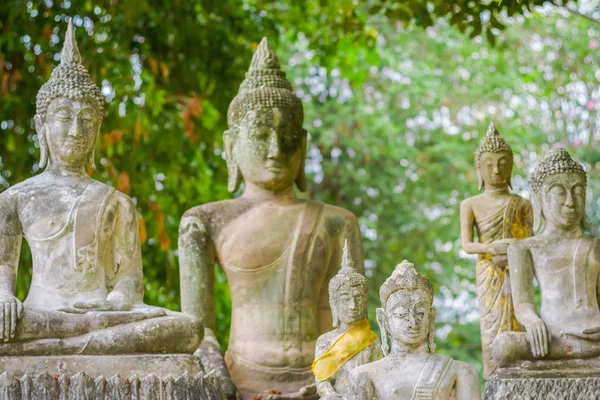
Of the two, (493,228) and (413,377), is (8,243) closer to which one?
(413,377)

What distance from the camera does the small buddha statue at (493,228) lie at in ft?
40.8

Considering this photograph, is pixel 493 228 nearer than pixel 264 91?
No

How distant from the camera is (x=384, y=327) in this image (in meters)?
9.29

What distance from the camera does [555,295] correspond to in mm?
10922

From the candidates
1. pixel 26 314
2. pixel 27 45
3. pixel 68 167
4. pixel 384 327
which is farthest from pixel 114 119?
pixel 384 327

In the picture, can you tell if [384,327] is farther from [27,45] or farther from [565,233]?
[27,45]

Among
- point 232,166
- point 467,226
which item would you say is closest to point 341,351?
point 232,166

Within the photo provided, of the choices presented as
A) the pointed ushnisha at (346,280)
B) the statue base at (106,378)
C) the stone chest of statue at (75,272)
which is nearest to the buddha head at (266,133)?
the stone chest of statue at (75,272)

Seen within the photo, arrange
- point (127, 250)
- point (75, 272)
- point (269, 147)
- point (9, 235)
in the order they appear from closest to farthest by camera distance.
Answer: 1. point (75, 272)
2. point (9, 235)
3. point (127, 250)
4. point (269, 147)

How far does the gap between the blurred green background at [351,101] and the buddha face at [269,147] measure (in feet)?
9.51

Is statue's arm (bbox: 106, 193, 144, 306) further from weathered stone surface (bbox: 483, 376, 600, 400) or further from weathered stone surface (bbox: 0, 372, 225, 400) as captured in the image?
weathered stone surface (bbox: 483, 376, 600, 400)

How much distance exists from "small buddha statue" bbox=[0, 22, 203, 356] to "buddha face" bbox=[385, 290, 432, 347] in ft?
5.75

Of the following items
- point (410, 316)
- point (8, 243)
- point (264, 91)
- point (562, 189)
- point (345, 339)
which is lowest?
point (345, 339)

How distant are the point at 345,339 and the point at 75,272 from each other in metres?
1.95
